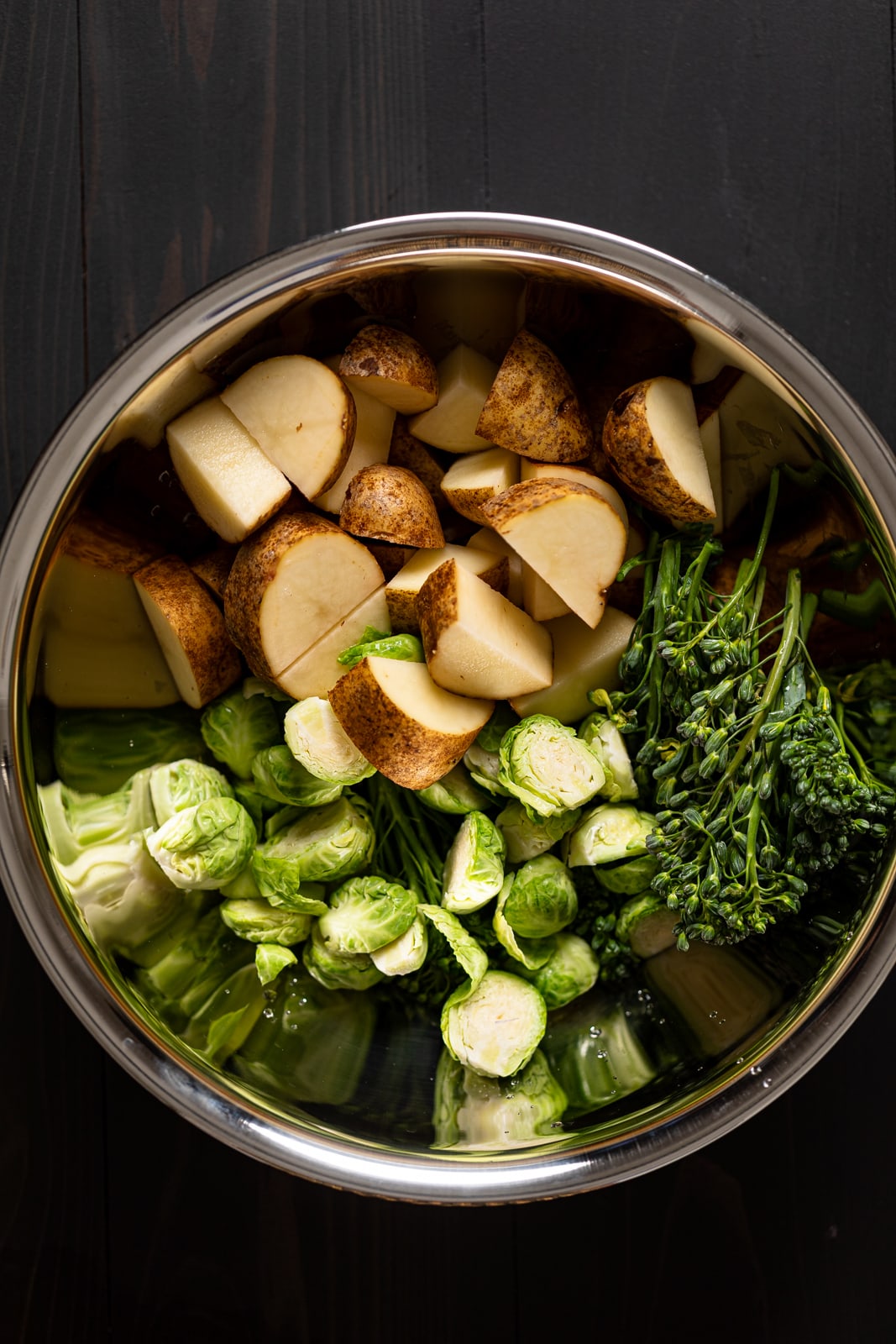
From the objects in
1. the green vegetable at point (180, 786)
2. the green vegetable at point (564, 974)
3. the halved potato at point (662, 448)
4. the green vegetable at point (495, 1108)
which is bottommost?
the green vegetable at point (495, 1108)

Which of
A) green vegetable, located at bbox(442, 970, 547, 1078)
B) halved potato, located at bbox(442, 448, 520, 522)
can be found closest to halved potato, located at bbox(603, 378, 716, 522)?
halved potato, located at bbox(442, 448, 520, 522)

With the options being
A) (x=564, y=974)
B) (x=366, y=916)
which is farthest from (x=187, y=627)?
(x=564, y=974)

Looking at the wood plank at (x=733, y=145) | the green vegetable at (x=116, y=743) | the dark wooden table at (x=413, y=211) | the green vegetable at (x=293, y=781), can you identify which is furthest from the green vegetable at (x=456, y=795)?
the wood plank at (x=733, y=145)

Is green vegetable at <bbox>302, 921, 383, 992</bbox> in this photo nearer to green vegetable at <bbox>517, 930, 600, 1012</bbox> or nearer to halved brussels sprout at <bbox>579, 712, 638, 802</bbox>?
green vegetable at <bbox>517, 930, 600, 1012</bbox>

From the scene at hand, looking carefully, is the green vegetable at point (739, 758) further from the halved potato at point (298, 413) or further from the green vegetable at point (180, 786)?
the green vegetable at point (180, 786)

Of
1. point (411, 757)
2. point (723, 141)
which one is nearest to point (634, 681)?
point (411, 757)

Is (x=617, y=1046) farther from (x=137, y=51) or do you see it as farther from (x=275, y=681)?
(x=137, y=51)

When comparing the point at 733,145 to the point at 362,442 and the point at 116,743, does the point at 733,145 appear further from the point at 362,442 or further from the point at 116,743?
the point at 116,743

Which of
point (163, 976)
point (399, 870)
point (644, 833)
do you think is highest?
point (644, 833)
